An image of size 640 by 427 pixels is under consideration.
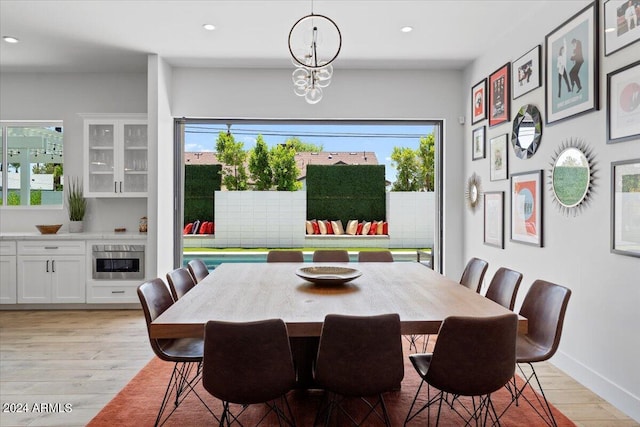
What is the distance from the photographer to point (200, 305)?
2.27 metres

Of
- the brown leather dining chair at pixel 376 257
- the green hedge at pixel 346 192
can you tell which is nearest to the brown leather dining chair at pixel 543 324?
the brown leather dining chair at pixel 376 257

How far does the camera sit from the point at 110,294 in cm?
507

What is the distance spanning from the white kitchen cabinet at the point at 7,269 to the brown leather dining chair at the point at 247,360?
172 inches

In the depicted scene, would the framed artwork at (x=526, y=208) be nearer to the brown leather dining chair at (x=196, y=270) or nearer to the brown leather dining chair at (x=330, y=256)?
the brown leather dining chair at (x=330, y=256)

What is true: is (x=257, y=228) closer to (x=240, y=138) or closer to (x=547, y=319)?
(x=240, y=138)

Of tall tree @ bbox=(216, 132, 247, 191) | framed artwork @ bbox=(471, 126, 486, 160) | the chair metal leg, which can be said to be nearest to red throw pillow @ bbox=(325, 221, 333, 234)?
tall tree @ bbox=(216, 132, 247, 191)

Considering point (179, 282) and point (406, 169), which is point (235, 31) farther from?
point (406, 169)

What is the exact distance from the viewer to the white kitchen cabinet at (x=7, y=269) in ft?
16.4

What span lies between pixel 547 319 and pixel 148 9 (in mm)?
3864

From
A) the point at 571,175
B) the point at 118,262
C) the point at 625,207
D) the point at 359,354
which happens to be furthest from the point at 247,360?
the point at 118,262

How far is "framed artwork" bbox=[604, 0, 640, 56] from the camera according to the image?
2.54 m

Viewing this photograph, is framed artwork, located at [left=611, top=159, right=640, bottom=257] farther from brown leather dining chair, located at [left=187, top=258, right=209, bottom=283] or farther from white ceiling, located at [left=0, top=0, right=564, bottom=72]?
brown leather dining chair, located at [left=187, top=258, right=209, bottom=283]

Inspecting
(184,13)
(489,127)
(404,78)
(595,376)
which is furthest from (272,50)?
(595,376)

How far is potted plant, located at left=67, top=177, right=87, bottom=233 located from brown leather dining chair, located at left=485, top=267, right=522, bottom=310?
192 inches
